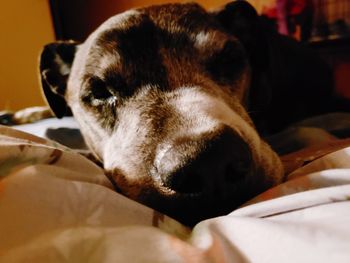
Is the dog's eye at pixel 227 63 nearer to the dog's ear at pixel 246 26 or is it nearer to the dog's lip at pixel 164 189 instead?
the dog's ear at pixel 246 26

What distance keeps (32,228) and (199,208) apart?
0.29 meters

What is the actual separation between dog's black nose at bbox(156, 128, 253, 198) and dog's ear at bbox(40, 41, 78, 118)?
925mm

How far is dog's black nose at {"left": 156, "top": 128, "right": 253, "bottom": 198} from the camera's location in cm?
69

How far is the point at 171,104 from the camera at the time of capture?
3.19 feet

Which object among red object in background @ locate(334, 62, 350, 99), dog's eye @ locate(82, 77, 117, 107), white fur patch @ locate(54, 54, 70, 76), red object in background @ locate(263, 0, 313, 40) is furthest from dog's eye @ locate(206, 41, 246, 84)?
red object in background @ locate(334, 62, 350, 99)

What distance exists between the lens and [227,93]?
1183 millimetres

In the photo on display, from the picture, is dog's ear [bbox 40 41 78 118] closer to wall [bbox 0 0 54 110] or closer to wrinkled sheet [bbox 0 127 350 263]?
wrinkled sheet [bbox 0 127 350 263]

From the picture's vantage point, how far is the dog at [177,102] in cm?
72

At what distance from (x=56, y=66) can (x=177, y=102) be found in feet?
2.56

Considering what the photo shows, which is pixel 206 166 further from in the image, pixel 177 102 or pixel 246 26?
pixel 246 26

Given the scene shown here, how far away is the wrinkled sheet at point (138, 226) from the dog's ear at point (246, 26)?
904mm

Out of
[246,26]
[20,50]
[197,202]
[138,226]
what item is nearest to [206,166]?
[197,202]

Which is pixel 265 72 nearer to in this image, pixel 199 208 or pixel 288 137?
pixel 288 137

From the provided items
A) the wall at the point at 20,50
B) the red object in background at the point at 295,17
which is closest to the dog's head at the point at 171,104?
the wall at the point at 20,50
